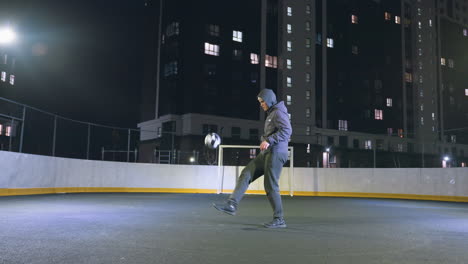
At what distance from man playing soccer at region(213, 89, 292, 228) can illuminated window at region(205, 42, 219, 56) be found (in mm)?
42005

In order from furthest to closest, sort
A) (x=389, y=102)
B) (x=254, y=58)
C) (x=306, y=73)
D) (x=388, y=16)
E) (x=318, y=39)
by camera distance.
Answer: (x=388, y=16), (x=389, y=102), (x=318, y=39), (x=306, y=73), (x=254, y=58)

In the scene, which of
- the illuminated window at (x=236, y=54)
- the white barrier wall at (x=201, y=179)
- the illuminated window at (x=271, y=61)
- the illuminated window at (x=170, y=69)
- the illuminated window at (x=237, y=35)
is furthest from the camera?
the illuminated window at (x=271, y=61)

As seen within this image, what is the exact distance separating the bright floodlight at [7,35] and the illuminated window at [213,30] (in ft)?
113

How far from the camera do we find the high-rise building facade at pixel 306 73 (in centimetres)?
4706

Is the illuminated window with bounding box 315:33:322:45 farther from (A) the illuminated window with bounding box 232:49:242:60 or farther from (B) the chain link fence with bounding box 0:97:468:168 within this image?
(B) the chain link fence with bounding box 0:97:468:168

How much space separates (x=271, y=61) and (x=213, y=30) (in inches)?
332

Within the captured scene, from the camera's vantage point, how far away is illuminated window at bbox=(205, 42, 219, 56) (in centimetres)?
4738

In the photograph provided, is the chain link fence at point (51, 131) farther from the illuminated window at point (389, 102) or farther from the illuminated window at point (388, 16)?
the illuminated window at point (388, 16)

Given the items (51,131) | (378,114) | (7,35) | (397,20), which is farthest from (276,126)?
(397,20)

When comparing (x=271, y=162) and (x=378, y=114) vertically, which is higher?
(x=378, y=114)

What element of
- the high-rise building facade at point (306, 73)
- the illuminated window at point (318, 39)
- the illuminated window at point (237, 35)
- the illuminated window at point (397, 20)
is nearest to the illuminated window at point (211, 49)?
the high-rise building facade at point (306, 73)

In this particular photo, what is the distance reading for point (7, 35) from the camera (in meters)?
14.1

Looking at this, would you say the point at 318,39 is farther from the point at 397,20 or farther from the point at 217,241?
the point at 217,241

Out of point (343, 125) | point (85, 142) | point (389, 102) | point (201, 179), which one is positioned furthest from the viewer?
point (389, 102)
